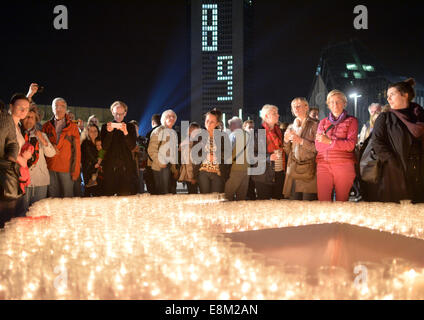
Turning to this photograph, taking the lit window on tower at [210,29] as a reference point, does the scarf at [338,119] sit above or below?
below

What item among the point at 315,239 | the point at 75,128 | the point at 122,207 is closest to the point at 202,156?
the point at 75,128

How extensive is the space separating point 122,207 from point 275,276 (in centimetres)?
135

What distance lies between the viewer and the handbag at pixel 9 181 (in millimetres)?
2971

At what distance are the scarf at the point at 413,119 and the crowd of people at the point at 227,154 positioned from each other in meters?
0.01

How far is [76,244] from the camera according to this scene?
1.27 m

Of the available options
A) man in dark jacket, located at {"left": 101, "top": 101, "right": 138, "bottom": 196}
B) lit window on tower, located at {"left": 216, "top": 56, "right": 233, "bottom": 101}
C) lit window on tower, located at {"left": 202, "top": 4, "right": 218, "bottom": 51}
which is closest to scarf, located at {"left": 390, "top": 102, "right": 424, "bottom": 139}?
man in dark jacket, located at {"left": 101, "top": 101, "right": 138, "bottom": 196}

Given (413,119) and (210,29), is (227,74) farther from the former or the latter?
(413,119)

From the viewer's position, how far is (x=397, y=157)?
12.4ft

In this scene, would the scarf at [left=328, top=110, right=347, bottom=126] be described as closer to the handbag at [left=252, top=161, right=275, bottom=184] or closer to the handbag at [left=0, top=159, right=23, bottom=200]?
the handbag at [left=252, top=161, right=275, bottom=184]

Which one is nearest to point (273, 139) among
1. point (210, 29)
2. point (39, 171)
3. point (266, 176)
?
point (266, 176)

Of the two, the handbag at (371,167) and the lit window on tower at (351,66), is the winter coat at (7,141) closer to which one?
the handbag at (371,167)

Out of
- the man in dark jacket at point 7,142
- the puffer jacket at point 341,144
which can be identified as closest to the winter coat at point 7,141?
the man in dark jacket at point 7,142

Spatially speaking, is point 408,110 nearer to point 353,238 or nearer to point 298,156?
point 298,156

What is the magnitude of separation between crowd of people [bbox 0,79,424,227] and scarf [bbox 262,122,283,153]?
0.02 metres
